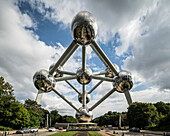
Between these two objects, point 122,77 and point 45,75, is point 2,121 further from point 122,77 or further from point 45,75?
point 122,77

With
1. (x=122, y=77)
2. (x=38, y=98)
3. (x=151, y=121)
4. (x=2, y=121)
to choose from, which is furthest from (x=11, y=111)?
(x=151, y=121)

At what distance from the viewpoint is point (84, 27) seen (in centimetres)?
1080

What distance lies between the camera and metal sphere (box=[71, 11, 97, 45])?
10.8 meters

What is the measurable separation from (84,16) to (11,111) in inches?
897

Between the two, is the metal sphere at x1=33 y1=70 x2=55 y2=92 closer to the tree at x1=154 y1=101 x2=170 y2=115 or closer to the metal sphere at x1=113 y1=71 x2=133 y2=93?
the metal sphere at x1=113 y1=71 x2=133 y2=93

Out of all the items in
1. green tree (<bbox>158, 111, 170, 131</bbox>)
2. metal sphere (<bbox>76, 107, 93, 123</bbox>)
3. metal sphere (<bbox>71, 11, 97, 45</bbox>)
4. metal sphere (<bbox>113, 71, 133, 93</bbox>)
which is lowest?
green tree (<bbox>158, 111, 170, 131</bbox>)

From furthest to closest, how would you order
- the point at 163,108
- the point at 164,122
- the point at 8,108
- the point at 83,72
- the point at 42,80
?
the point at 163,108 < the point at 164,122 < the point at 8,108 < the point at 83,72 < the point at 42,80

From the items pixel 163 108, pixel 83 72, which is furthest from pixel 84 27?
pixel 163 108

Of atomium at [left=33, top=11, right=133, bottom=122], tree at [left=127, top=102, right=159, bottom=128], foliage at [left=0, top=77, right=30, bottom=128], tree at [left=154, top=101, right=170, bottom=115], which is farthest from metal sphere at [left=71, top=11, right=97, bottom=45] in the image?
tree at [left=154, top=101, right=170, bottom=115]

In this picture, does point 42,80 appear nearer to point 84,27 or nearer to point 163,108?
point 84,27

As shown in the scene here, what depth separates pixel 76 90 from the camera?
77.4 ft

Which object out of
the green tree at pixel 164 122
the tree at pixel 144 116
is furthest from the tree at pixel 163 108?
the green tree at pixel 164 122

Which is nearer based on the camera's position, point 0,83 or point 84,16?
point 84,16

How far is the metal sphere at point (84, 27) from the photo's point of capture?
10812 millimetres
